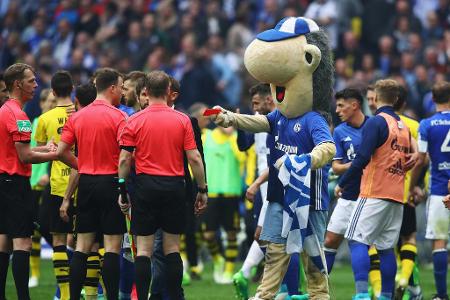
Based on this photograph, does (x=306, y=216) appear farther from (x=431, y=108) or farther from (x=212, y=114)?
(x=431, y=108)

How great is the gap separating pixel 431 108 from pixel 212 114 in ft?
27.3

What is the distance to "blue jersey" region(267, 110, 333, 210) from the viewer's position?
1052cm

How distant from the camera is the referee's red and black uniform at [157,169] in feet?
34.8

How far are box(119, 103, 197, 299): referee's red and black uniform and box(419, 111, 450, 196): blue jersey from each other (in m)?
3.48

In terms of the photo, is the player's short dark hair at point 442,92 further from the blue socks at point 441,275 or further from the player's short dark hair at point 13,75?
the player's short dark hair at point 13,75

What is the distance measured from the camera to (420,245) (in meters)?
18.3

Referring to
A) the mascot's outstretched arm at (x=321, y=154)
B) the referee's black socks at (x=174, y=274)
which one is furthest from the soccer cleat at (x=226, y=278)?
the mascot's outstretched arm at (x=321, y=154)

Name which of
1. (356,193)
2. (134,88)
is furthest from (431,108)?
(134,88)

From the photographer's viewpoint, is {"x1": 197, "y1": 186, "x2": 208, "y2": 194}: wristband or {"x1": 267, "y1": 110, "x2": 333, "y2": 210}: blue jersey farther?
{"x1": 197, "y1": 186, "x2": 208, "y2": 194}: wristband

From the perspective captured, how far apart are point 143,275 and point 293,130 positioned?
6.43 feet

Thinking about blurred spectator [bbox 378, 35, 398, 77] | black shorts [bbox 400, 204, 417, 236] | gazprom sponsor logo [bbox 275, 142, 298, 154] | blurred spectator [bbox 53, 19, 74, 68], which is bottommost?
black shorts [bbox 400, 204, 417, 236]

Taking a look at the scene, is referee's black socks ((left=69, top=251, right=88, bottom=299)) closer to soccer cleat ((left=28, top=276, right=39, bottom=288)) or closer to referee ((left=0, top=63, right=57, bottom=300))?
referee ((left=0, top=63, right=57, bottom=300))

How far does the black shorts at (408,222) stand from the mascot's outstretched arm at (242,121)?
120 inches

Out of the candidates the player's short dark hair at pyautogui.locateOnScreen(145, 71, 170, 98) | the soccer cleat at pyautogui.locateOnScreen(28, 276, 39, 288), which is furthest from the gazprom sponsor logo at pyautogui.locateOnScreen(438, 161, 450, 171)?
the soccer cleat at pyautogui.locateOnScreen(28, 276, 39, 288)
